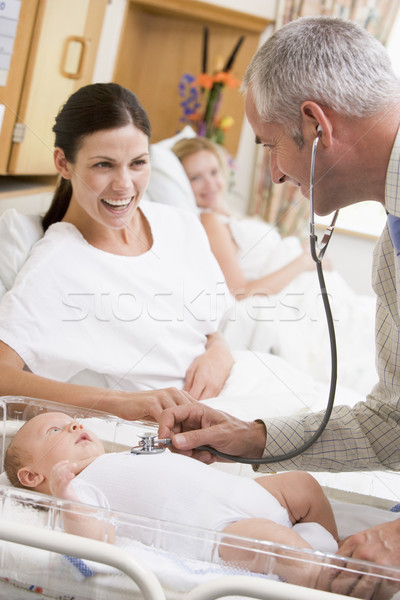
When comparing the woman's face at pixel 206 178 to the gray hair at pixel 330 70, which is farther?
the woman's face at pixel 206 178

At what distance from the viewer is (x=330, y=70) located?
2.83 feet

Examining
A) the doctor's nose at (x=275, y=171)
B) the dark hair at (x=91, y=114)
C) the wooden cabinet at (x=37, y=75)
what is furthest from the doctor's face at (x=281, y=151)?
the wooden cabinet at (x=37, y=75)

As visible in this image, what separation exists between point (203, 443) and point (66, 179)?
1.62ft

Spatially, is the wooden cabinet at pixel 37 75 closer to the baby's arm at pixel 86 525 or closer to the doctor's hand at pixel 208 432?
the doctor's hand at pixel 208 432

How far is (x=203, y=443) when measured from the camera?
0.95 m

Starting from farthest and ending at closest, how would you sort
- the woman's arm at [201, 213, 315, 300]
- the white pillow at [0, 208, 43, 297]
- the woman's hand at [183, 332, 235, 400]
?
the woman's arm at [201, 213, 315, 300]
the woman's hand at [183, 332, 235, 400]
the white pillow at [0, 208, 43, 297]

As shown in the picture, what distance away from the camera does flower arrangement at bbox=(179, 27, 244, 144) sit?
175cm

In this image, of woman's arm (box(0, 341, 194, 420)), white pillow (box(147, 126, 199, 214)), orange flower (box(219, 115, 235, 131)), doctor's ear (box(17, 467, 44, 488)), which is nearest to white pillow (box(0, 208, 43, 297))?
woman's arm (box(0, 341, 194, 420))

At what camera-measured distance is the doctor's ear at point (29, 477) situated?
88 centimetres

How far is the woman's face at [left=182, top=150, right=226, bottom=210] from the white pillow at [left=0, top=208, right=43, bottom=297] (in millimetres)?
538

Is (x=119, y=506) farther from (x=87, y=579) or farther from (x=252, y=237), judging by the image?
(x=252, y=237)

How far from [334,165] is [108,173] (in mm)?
382

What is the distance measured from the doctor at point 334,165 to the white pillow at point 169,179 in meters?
0.36

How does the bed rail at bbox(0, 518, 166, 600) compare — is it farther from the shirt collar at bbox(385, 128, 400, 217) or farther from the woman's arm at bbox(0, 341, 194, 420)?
the shirt collar at bbox(385, 128, 400, 217)
